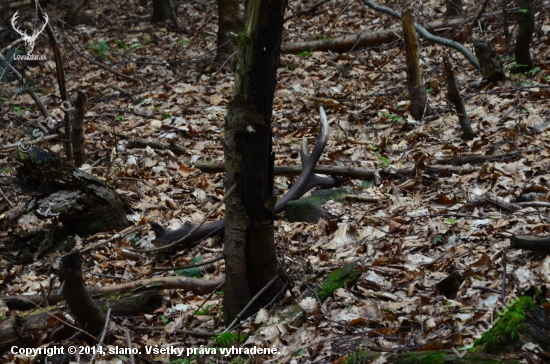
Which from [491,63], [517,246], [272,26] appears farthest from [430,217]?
[491,63]

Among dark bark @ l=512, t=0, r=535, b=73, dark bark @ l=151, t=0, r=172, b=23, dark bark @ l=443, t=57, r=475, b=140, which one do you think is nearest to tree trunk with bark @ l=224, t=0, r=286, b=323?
dark bark @ l=443, t=57, r=475, b=140

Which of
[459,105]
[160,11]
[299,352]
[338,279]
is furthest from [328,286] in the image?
[160,11]

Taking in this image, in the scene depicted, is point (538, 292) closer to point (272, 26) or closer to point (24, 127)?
point (272, 26)

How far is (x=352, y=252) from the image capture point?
486 cm

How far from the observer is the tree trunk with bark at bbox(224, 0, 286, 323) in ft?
11.4

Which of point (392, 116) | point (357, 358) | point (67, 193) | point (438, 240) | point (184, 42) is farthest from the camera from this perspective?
point (184, 42)

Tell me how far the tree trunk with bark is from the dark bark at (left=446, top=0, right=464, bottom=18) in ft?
25.7

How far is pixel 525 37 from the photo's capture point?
7859mm

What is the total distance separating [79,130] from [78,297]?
12.4ft

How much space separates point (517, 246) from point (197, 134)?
18.1ft

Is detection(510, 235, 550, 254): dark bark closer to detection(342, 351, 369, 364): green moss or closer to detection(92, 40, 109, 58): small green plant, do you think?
detection(342, 351, 369, 364): green moss

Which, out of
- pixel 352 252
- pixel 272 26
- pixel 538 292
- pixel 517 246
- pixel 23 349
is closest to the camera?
pixel 538 292

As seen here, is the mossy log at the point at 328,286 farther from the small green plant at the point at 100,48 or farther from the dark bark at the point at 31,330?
the small green plant at the point at 100,48

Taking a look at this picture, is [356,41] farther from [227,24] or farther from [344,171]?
[344,171]
